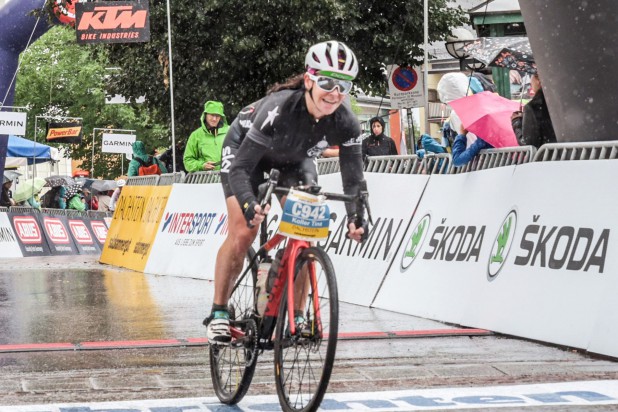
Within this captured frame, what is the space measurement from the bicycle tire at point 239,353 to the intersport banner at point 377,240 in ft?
14.6

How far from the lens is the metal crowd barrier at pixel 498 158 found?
941cm

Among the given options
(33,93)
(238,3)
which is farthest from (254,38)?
(33,93)

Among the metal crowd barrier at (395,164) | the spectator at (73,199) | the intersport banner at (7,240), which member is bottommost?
the intersport banner at (7,240)

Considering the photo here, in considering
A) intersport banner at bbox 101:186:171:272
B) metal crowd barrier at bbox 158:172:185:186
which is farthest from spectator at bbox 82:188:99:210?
metal crowd barrier at bbox 158:172:185:186

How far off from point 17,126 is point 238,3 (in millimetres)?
5904

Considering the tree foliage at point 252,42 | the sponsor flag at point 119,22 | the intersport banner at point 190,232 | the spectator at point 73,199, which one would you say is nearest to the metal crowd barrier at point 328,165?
the intersport banner at point 190,232

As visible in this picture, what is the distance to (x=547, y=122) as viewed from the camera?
10.2 meters

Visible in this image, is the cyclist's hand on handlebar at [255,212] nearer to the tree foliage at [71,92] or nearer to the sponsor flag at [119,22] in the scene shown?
the sponsor flag at [119,22]

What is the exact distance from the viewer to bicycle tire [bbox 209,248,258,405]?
19.8 ft

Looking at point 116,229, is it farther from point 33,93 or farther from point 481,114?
point 33,93

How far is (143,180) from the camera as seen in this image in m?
20.0

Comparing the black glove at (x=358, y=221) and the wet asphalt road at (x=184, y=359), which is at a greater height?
the black glove at (x=358, y=221)

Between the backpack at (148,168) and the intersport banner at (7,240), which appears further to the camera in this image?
the intersport banner at (7,240)

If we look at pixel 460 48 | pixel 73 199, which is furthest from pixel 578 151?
pixel 73 199
